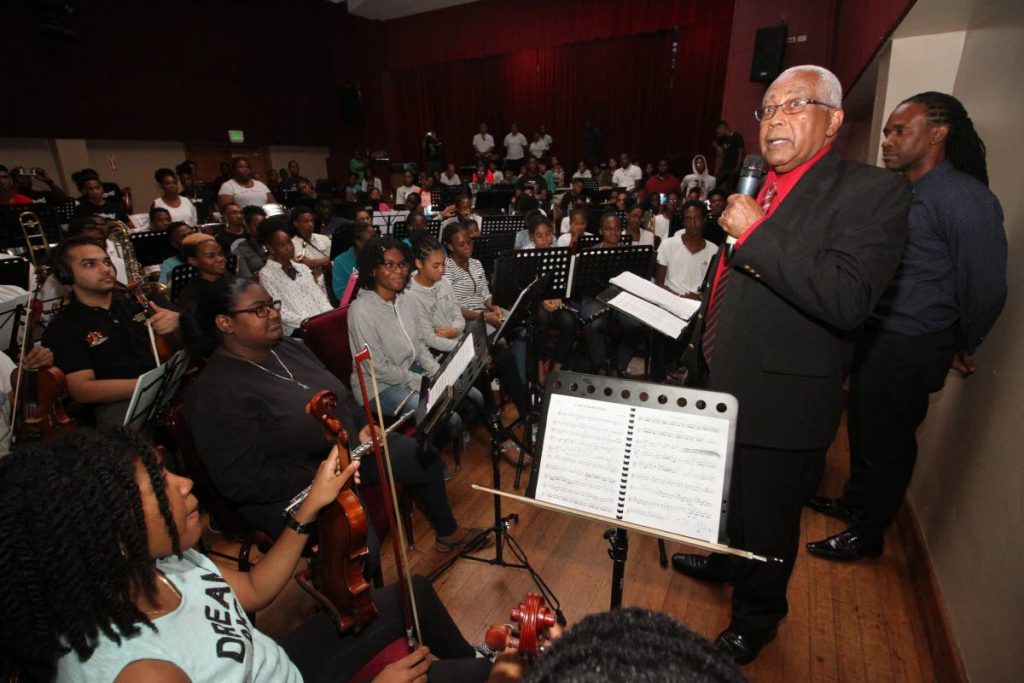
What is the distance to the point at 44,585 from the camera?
879mm

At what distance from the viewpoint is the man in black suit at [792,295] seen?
1352mm

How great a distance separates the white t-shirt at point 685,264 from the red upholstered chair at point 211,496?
3.70m

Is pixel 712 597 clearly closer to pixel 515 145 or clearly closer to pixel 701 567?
pixel 701 567

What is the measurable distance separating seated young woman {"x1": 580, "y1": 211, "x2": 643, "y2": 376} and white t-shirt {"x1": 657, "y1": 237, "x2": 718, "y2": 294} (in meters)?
0.50

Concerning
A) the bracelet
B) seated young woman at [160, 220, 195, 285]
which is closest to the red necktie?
the bracelet

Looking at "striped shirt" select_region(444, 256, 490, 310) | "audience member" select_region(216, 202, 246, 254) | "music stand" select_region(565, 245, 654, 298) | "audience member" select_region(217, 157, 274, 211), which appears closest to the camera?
"music stand" select_region(565, 245, 654, 298)

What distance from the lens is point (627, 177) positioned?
37.7 ft

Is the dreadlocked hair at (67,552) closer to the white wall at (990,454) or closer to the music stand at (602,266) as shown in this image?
the white wall at (990,454)

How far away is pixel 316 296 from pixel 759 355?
3.57 meters

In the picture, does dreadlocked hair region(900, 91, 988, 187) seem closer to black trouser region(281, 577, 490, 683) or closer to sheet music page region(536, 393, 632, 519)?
sheet music page region(536, 393, 632, 519)

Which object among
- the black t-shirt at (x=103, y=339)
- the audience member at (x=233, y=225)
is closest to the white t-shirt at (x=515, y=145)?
the audience member at (x=233, y=225)

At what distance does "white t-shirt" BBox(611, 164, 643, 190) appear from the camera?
1145cm

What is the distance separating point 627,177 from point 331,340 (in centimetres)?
1005

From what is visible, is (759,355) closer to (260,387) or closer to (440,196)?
(260,387)
